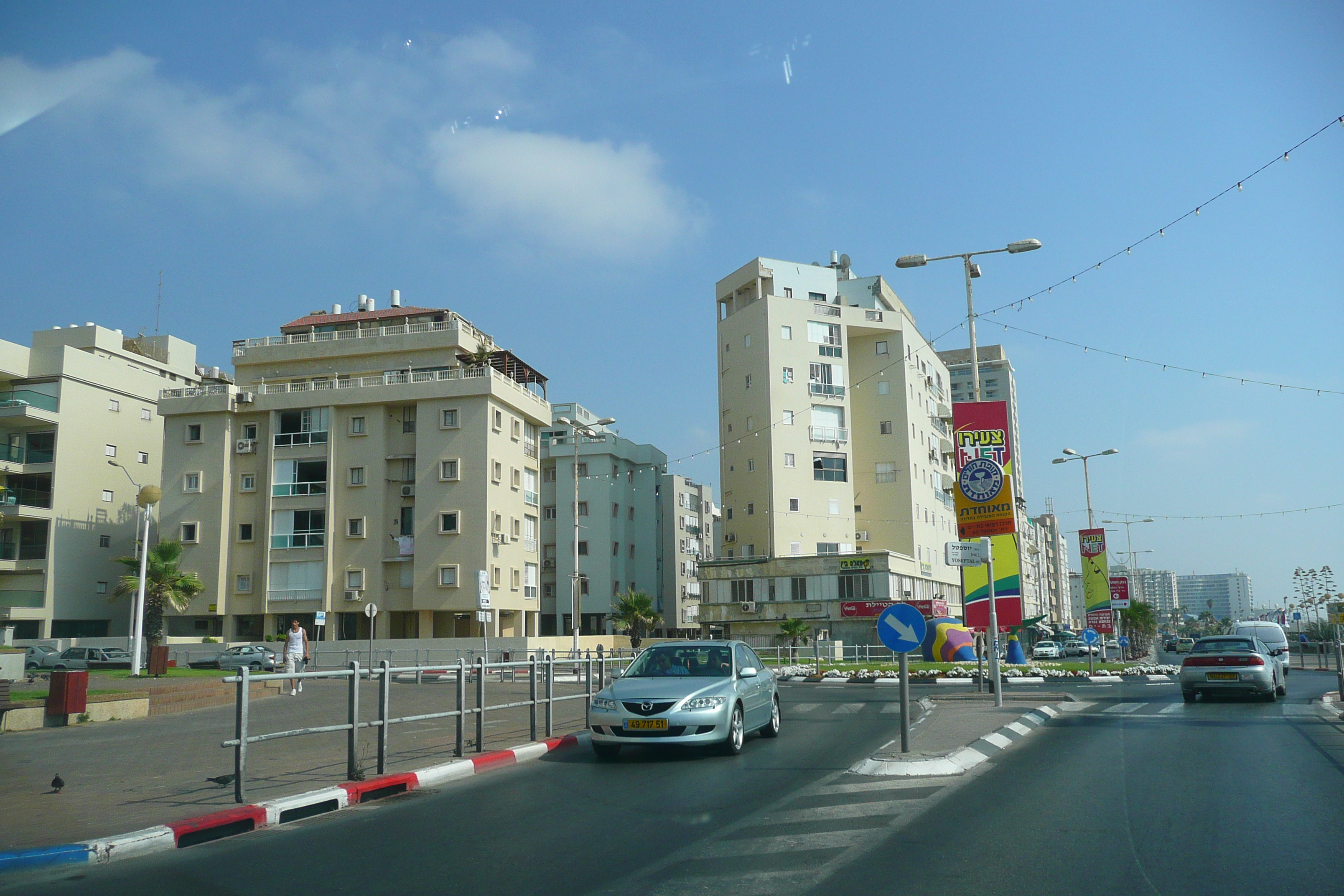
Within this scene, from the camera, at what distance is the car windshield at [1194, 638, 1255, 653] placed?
69.0 ft

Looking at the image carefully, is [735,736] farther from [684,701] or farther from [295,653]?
[295,653]

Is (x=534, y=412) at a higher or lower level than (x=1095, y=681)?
higher

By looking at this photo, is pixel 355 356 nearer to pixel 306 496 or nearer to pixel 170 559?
pixel 306 496

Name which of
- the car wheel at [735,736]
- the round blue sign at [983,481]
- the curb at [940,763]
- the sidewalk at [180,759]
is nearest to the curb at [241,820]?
the sidewalk at [180,759]

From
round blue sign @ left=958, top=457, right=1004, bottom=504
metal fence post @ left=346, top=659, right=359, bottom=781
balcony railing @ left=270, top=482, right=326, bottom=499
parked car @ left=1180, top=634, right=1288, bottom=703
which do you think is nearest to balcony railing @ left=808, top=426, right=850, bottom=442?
balcony railing @ left=270, top=482, right=326, bottom=499

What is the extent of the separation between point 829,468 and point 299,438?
32849mm

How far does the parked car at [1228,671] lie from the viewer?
20344 mm

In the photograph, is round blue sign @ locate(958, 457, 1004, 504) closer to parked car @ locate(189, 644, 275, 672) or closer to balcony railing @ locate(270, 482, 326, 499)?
parked car @ locate(189, 644, 275, 672)

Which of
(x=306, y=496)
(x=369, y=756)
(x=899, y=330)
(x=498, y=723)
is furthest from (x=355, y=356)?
(x=369, y=756)

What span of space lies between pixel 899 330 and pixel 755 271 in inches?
456

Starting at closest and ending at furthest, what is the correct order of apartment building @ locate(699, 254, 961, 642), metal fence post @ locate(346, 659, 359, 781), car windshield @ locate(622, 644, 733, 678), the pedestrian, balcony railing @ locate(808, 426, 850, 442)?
metal fence post @ locate(346, 659, 359, 781) → car windshield @ locate(622, 644, 733, 678) → the pedestrian → apartment building @ locate(699, 254, 961, 642) → balcony railing @ locate(808, 426, 850, 442)

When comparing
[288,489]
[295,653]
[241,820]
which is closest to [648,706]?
[241,820]

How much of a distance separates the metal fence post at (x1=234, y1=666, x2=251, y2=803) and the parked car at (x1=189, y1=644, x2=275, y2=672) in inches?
1206

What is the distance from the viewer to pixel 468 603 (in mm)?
48812
